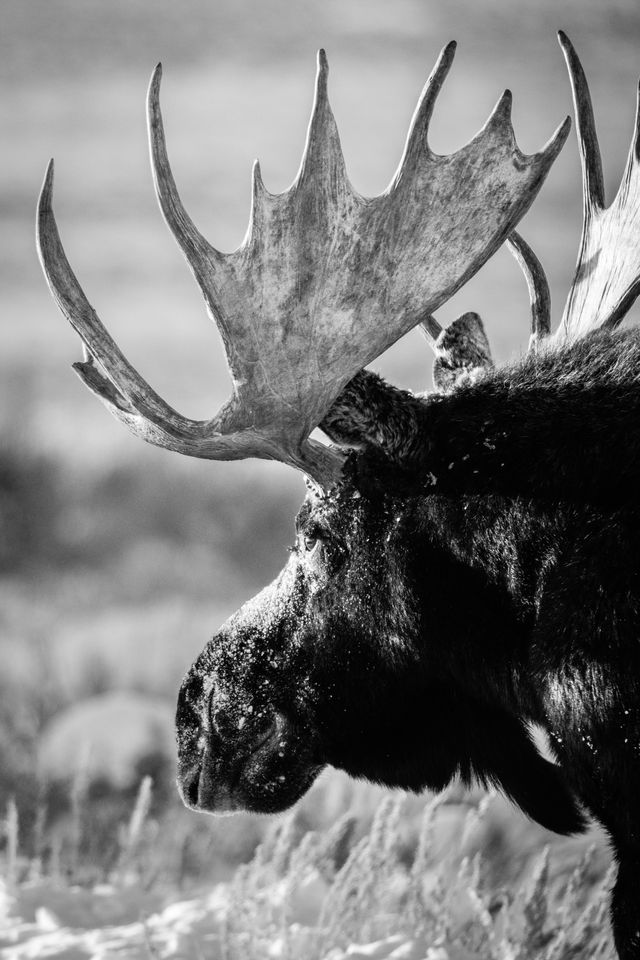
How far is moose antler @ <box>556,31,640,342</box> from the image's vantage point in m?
1.95

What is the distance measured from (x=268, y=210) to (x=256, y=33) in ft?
7.83

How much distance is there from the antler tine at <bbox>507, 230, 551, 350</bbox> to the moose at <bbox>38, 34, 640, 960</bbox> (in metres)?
0.50

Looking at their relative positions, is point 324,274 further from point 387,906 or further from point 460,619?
Answer: point 387,906

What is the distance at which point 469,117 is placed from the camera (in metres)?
3.53

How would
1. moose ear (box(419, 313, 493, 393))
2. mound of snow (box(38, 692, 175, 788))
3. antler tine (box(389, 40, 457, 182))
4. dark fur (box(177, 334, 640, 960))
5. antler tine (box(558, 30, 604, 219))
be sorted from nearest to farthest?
dark fur (box(177, 334, 640, 960)) < antler tine (box(389, 40, 457, 182)) < moose ear (box(419, 313, 493, 393)) < antler tine (box(558, 30, 604, 219)) < mound of snow (box(38, 692, 175, 788))

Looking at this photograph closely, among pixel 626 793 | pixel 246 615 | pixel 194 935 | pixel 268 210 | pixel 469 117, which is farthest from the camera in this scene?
pixel 469 117

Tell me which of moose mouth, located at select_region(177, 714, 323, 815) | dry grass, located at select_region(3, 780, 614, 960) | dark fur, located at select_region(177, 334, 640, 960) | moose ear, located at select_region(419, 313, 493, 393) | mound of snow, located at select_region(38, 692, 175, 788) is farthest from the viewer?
mound of snow, located at select_region(38, 692, 175, 788)

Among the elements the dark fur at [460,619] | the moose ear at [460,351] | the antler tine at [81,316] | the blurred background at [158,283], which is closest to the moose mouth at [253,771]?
the dark fur at [460,619]

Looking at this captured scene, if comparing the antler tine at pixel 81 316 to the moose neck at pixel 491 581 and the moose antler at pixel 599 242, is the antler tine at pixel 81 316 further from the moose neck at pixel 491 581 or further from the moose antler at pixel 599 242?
the moose antler at pixel 599 242

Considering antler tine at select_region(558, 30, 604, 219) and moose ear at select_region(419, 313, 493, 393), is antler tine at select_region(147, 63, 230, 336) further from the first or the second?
antler tine at select_region(558, 30, 604, 219)

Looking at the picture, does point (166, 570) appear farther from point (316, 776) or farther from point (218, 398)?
point (316, 776)

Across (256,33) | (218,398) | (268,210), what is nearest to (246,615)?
(268,210)

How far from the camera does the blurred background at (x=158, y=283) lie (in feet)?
11.5

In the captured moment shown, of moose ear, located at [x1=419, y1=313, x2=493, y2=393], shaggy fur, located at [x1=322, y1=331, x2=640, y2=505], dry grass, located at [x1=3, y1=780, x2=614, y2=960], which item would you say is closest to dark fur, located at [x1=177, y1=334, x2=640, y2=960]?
shaggy fur, located at [x1=322, y1=331, x2=640, y2=505]
